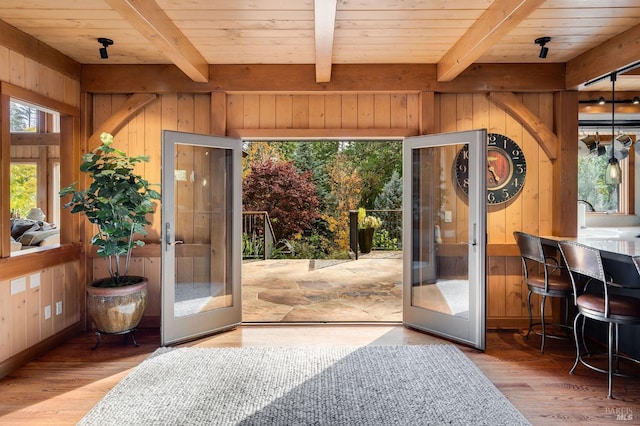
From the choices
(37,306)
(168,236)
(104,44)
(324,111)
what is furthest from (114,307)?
(324,111)

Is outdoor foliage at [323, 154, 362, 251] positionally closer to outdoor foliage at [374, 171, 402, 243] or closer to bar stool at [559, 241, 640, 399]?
outdoor foliage at [374, 171, 402, 243]

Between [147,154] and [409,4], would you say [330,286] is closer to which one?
[147,154]

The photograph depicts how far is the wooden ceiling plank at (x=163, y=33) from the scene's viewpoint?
8.91 ft

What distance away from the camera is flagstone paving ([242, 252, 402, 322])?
4.93m

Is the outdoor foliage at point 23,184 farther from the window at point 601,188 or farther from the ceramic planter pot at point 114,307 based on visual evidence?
the window at point 601,188

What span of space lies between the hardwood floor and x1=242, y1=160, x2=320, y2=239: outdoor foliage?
572 cm

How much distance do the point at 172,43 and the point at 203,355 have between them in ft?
8.64

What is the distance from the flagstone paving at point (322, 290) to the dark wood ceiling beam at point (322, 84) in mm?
2561

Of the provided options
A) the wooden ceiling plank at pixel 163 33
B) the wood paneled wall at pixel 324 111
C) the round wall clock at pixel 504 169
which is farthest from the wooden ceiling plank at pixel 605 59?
the wooden ceiling plank at pixel 163 33

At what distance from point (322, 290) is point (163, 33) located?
4.18 metres

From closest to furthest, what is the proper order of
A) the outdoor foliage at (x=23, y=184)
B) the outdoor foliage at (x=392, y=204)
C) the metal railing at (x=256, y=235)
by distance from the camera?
1. the outdoor foliage at (x=23, y=184)
2. the metal railing at (x=256, y=235)
3. the outdoor foliage at (x=392, y=204)

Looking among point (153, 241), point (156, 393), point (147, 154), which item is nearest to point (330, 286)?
point (153, 241)

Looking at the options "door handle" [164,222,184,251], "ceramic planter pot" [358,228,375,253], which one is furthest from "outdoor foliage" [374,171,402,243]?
"door handle" [164,222,184,251]

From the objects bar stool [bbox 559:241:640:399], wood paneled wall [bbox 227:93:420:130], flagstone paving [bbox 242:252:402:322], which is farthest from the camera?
flagstone paving [bbox 242:252:402:322]
